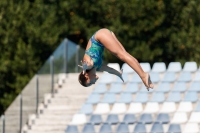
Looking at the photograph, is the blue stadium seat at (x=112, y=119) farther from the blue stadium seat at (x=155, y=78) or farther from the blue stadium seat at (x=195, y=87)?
the blue stadium seat at (x=195, y=87)

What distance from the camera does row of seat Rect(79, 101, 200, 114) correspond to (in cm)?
2244

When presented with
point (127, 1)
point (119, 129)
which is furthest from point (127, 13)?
point (119, 129)

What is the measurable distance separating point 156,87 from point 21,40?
672cm

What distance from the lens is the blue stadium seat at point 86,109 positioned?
2289cm

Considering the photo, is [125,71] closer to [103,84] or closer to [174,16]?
[103,84]

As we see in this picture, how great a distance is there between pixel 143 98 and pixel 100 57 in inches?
303

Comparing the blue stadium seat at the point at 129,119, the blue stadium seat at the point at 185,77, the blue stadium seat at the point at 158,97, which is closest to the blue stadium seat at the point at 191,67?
the blue stadium seat at the point at 185,77

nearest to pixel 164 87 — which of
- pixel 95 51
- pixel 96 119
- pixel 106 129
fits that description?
pixel 96 119

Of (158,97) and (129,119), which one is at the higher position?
(158,97)

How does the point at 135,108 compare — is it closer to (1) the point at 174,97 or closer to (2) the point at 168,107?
(2) the point at 168,107

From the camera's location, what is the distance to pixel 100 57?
15.5m

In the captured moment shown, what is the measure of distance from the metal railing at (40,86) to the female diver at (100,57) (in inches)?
265

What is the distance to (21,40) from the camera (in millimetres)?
28922

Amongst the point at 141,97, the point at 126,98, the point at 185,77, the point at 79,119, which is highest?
the point at 185,77
